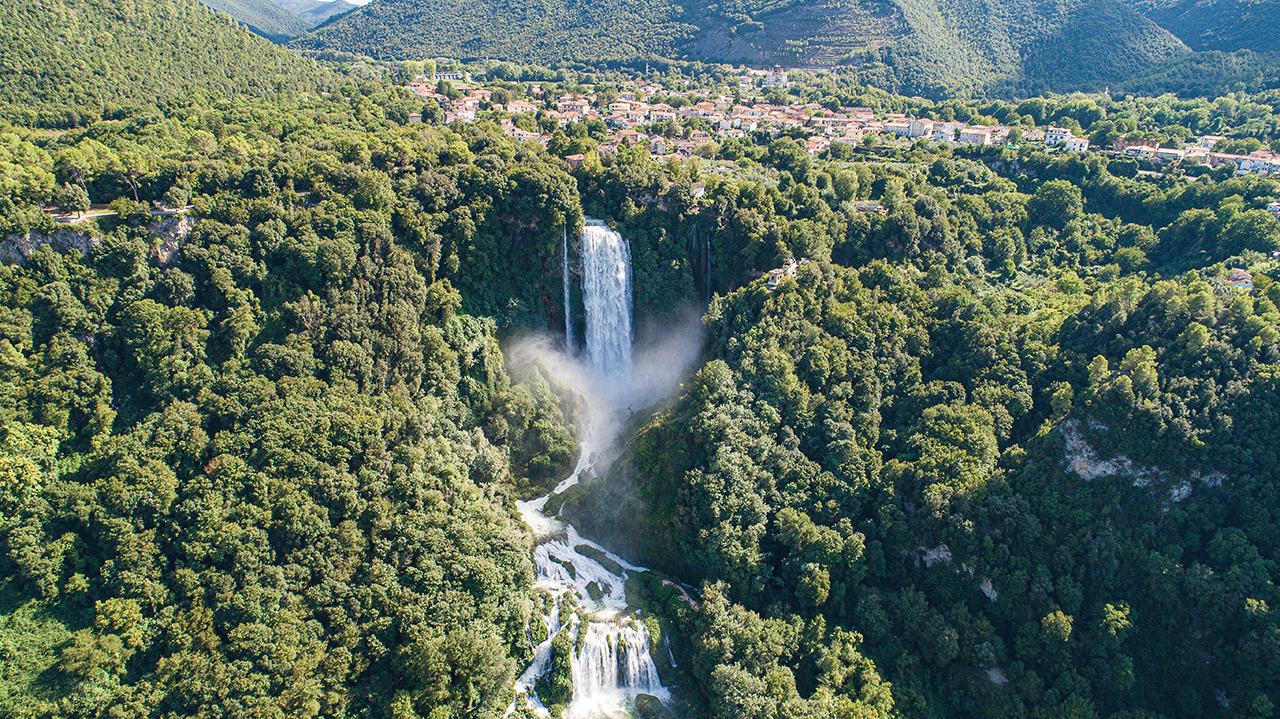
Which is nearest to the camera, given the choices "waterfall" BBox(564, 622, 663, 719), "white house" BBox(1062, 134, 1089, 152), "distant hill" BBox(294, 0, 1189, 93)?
"waterfall" BBox(564, 622, 663, 719)

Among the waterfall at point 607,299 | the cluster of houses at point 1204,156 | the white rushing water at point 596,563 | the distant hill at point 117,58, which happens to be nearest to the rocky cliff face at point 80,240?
the distant hill at point 117,58

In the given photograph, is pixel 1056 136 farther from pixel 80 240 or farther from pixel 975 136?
pixel 80 240

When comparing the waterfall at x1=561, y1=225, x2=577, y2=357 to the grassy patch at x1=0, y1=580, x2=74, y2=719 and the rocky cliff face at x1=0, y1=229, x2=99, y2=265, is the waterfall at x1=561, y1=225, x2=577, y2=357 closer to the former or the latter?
the rocky cliff face at x1=0, y1=229, x2=99, y2=265

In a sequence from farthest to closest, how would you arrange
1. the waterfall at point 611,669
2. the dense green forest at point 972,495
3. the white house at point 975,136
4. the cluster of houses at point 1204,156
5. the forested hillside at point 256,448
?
the white house at point 975,136
the cluster of houses at point 1204,156
the waterfall at point 611,669
the dense green forest at point 972,495
the forested hillside at point 256,448

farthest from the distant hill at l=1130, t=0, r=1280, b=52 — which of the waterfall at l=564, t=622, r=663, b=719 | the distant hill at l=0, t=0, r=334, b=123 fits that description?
the distant hill at l=0, t=0, r=334, b=123

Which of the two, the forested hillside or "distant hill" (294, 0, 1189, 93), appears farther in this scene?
"distant hill" (294, 0, 1189, 93)

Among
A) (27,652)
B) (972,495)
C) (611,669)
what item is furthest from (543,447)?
(27,652)

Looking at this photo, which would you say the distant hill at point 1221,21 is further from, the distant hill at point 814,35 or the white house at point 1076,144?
the white house at point 1076,144

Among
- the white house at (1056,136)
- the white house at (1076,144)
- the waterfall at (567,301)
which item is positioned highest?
the white house at (1056,136)
